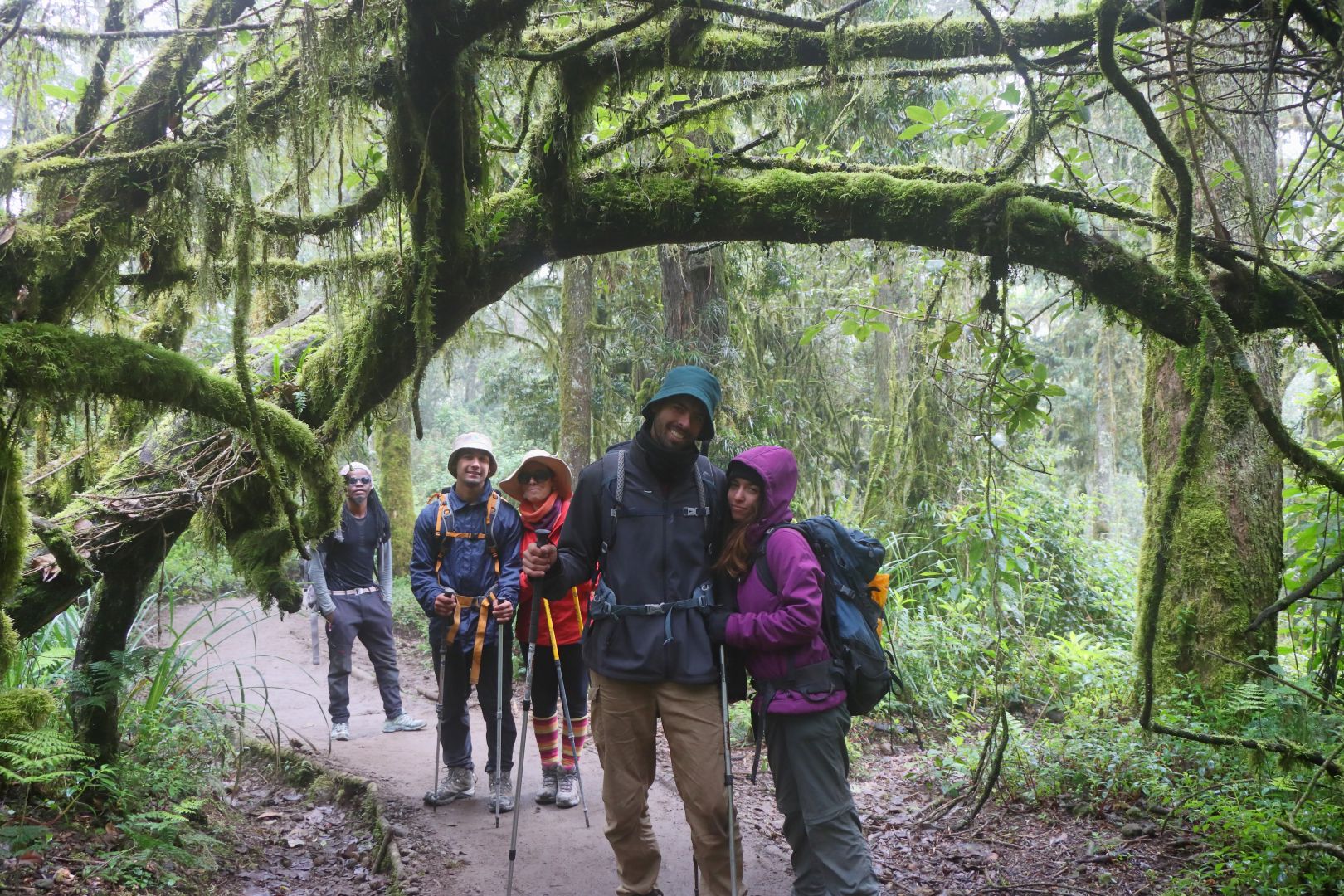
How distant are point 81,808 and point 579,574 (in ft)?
10.5

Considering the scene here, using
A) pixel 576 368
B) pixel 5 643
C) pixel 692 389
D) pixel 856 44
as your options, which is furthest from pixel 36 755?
pixel 576 368

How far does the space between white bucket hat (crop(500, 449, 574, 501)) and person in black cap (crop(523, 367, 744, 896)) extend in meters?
1.36

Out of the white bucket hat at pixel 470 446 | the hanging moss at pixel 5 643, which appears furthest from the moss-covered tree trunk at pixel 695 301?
the hanging moss at pixel 5 643

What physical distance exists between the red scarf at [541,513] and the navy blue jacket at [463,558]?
20 centimetres

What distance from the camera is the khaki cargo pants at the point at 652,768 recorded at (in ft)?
13.5

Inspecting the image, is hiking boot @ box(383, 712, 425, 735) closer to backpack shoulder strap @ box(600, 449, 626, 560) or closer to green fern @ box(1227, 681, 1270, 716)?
backpack shoulder strap @ box(600, 449, 626, 560)

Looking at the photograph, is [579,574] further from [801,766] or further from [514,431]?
[514,431]

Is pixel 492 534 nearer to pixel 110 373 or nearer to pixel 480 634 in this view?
pixel 480 634

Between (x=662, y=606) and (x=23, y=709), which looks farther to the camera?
(x=23, y=709)

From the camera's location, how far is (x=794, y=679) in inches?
160

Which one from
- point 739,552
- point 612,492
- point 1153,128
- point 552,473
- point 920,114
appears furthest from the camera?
point 552,473

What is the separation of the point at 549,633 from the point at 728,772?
2151 mm

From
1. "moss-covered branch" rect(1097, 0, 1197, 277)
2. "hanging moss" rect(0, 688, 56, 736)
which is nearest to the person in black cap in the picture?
"moss-covered branch" rect(1097, 0, 1197, 277)

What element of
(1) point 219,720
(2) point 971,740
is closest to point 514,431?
(1) point 219,720
